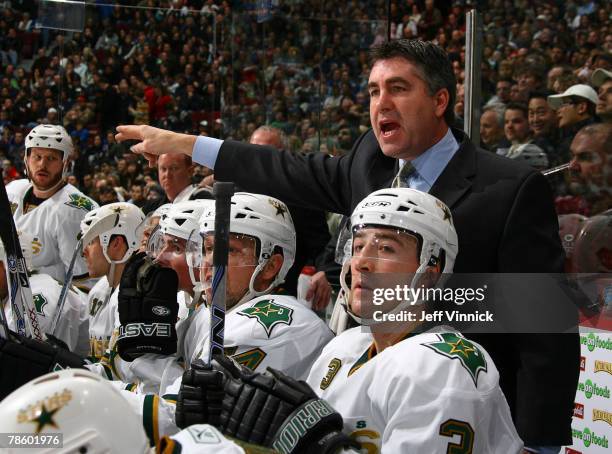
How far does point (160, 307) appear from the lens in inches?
118

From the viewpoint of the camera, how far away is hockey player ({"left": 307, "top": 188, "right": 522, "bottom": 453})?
1.95 m

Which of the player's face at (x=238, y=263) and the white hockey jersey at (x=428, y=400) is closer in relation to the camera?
the white hockey jersey at (x=428, y=400)

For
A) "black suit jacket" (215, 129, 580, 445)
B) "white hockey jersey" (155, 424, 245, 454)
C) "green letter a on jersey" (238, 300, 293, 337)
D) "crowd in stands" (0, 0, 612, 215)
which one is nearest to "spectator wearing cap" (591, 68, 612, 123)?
"crowd in stands" (0, 0, 612, 215)

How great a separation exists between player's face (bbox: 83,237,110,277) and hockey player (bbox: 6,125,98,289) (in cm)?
109

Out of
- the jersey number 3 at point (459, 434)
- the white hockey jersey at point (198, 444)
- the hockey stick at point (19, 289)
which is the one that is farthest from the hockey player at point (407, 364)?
the hockey stick at point (19, 289)

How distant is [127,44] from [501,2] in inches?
123

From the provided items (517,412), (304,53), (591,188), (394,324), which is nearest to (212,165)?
(394,324)

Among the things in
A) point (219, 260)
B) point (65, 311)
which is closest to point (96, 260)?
point (65, 311)

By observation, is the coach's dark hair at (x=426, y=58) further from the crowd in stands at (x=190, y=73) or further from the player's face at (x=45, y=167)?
the player's face at (x=45, y=167)

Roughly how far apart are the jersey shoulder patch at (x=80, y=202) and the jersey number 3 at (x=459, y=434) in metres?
4.36

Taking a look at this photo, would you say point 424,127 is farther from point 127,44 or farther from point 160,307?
point 127,44

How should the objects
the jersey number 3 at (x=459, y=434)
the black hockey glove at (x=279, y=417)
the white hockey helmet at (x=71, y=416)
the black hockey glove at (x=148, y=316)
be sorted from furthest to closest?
the black hockey glove at (x=148, y=316)
the jersey number 3 at (x=459, y=434)
the black hockey glove at (x=279, y=417)
the white hockey helmet at (x=71, y=416)

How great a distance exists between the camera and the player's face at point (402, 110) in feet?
8.81

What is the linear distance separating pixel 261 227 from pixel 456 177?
74 cm
